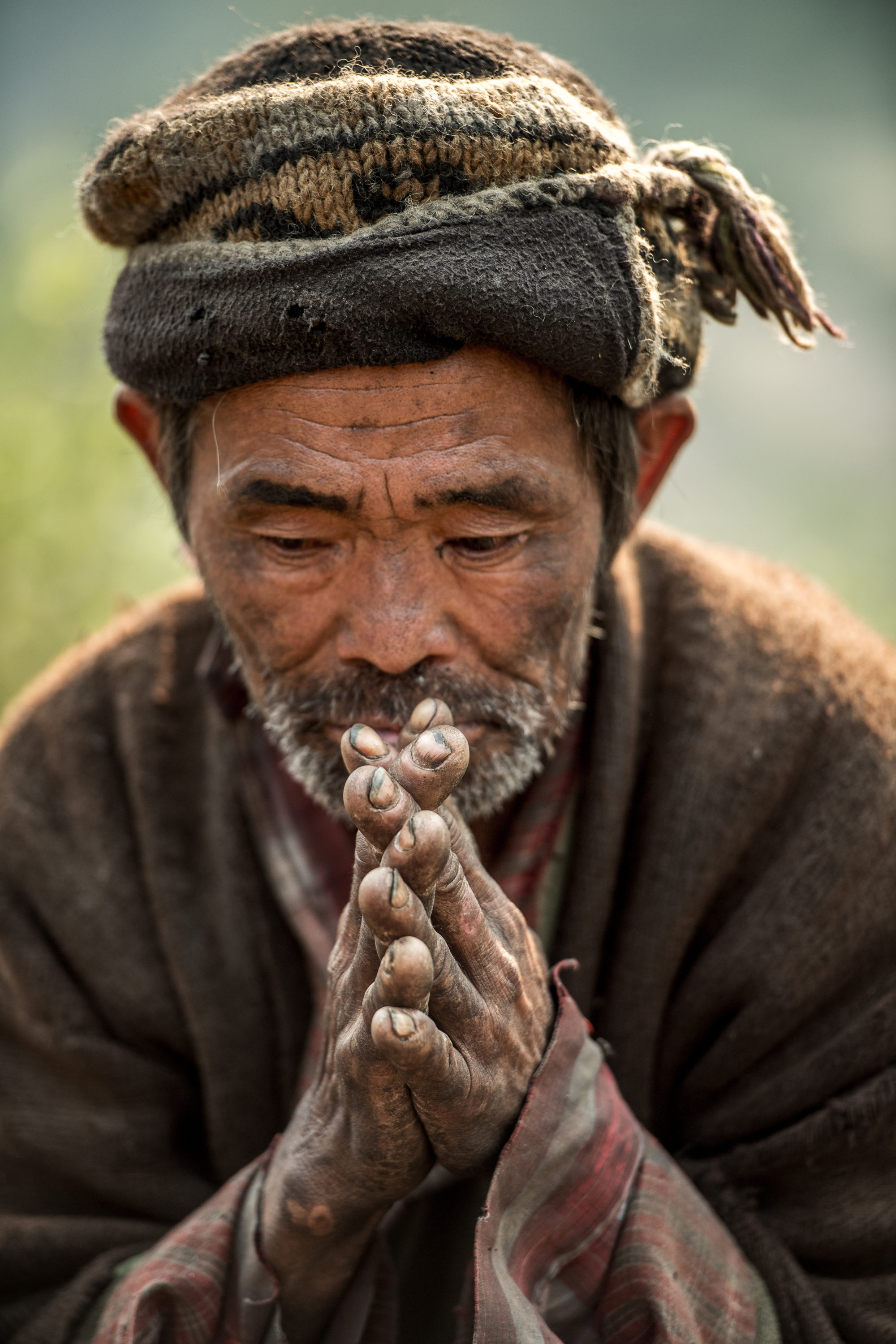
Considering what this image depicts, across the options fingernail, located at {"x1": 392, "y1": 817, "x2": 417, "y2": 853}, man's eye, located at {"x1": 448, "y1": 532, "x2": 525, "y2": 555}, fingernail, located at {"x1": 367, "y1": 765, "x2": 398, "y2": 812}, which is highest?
man's eye, located at {"x1": 448, "y1": 532, "x2": 525, "y2": 555}

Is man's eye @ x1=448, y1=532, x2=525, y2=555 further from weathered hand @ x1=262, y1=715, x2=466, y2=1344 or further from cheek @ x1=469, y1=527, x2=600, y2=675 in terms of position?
weathered hand @ x1=262, y1=715, x2=466, y2=1344

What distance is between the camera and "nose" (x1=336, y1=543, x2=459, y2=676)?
1865mm

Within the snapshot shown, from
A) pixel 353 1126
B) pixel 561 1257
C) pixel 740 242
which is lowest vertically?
pixel 561 1257

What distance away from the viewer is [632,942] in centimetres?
220

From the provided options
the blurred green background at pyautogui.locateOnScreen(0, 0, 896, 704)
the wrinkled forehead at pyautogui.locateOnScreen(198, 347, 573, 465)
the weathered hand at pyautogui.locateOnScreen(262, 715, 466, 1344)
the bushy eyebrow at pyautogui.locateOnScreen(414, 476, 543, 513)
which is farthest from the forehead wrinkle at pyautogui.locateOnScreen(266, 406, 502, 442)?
the blurred green background at pyautogui.locateOnScreen(0, 0, 896, 704)

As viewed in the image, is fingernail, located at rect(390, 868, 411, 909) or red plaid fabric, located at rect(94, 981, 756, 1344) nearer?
fingernail, located at rect(390, 868, 411, 909)

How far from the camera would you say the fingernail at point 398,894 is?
137 centimetres

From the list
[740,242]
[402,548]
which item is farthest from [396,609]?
[740,242]

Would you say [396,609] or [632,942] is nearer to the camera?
[396,609]

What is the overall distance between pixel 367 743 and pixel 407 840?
0.50 feet

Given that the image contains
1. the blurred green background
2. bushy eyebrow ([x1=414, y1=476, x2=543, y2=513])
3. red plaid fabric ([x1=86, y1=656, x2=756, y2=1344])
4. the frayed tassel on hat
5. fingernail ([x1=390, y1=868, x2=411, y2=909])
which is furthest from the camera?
the blurred green background

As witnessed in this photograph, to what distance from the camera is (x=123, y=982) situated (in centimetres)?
237

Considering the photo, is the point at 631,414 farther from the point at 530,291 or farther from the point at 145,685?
the point at 145,685

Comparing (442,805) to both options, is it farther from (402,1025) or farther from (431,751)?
(402,1025)
